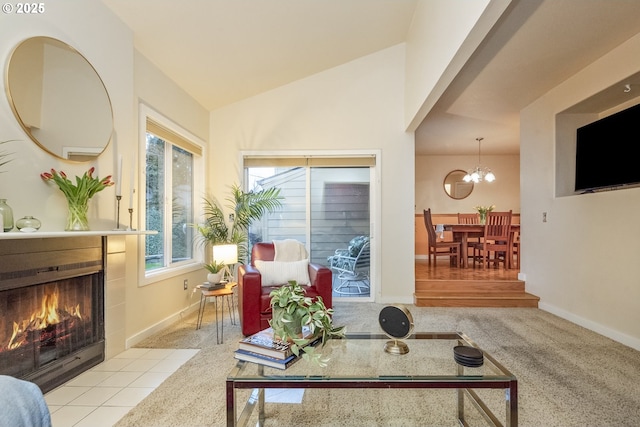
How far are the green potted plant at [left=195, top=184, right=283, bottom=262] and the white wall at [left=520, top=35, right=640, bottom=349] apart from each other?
3512 millimetres

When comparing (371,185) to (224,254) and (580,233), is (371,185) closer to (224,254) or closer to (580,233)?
(224,254)

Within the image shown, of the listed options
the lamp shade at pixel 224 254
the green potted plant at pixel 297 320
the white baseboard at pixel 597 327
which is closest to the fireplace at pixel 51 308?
the lamp shade at pixel 224 254

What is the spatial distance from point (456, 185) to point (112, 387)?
24.7ft

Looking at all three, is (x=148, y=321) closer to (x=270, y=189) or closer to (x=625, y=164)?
(x=270, y=189)

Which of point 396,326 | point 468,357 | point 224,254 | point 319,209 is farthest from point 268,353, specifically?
point 319,209

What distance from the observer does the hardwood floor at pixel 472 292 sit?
13.7ft

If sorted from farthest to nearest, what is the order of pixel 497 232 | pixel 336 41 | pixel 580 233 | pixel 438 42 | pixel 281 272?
1. pixel 497 232
2. pixel 336 41
3. pixel 580 233
4. pixel 281 272
5. pixel 438 42

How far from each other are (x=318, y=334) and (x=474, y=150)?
6.99 metres

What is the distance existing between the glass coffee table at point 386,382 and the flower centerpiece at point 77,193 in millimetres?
1588

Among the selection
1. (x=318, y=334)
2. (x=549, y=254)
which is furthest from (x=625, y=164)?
(x=318, y=334)

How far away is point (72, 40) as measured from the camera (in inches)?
89.1

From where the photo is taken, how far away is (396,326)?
68.6 inches

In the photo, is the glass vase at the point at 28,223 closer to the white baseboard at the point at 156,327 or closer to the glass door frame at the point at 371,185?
the white baseboard at the point at 156,327

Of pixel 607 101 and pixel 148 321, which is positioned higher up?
pixel 607 101
